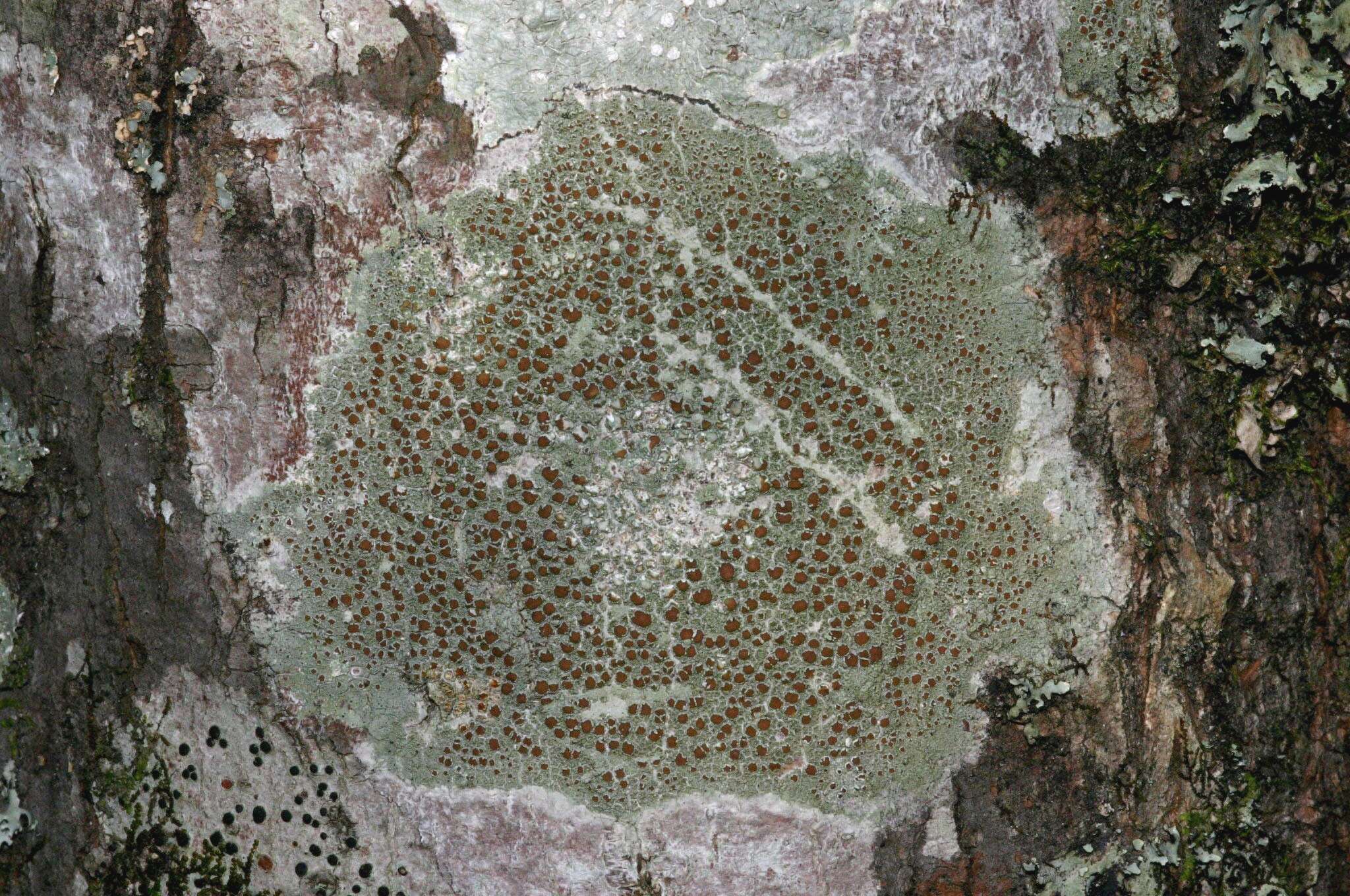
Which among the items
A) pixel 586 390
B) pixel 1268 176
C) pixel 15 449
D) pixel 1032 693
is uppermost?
pixel 1268 176

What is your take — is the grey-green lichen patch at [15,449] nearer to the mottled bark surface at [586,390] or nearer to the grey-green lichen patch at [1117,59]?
the mottled bark surface at [586,390]

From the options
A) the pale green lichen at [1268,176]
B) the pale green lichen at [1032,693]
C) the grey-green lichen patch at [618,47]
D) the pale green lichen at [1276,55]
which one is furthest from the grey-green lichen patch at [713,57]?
the pale green lichen at [1032,693]

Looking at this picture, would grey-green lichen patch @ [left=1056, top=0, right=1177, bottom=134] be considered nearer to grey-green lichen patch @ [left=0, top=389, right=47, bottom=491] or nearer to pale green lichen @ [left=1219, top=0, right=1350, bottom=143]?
pale green lichen @ [left=1219, top=0, right=1350, bottom=143]

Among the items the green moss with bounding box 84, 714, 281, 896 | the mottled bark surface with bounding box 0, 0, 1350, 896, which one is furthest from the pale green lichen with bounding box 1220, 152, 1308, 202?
the green moss with bounding box 84, 714, 281, 896

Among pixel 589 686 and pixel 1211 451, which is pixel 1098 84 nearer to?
pixel 1211 451

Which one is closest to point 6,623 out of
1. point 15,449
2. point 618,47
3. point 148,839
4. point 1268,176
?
point 15,449

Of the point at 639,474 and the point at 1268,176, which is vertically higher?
the point at 1268,176

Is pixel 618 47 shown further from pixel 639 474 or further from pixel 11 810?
pixel 11 810
